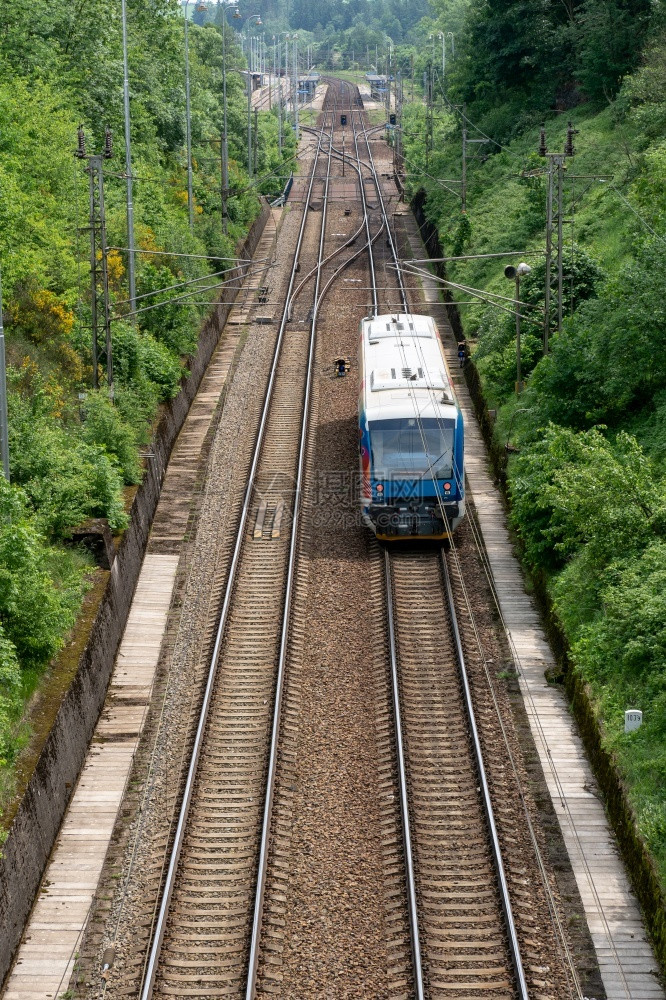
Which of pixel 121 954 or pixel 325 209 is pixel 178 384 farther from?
pixel 325 209

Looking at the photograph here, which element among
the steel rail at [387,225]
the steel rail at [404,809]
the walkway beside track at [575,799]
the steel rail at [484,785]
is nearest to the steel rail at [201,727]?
the steel rail at [404,809]

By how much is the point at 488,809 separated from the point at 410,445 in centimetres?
1063

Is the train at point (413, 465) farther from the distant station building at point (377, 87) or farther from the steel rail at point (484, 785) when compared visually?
the distant station building at point (377, 87)

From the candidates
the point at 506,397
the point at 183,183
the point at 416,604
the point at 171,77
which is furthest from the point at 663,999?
the point at 171,77

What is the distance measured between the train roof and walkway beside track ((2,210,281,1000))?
5.86m

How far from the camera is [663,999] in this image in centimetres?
1432

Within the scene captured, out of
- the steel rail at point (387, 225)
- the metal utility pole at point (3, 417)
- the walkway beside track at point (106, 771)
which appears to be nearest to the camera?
the walkway beside track at point (106, 771)

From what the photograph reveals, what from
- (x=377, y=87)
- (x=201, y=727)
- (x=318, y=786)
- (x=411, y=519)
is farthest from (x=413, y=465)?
(x=377, y=87)

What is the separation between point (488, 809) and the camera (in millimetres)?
17703

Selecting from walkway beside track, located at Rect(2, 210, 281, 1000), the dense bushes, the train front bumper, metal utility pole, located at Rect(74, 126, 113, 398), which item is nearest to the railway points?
walkway beside track, located at Rect(2, 210, 281, 1000)

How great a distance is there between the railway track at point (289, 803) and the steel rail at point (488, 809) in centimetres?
4

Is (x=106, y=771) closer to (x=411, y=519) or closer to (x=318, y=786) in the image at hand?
(x=318, y=786)

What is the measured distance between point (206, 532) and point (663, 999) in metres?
17.0

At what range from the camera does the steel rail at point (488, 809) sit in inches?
575
